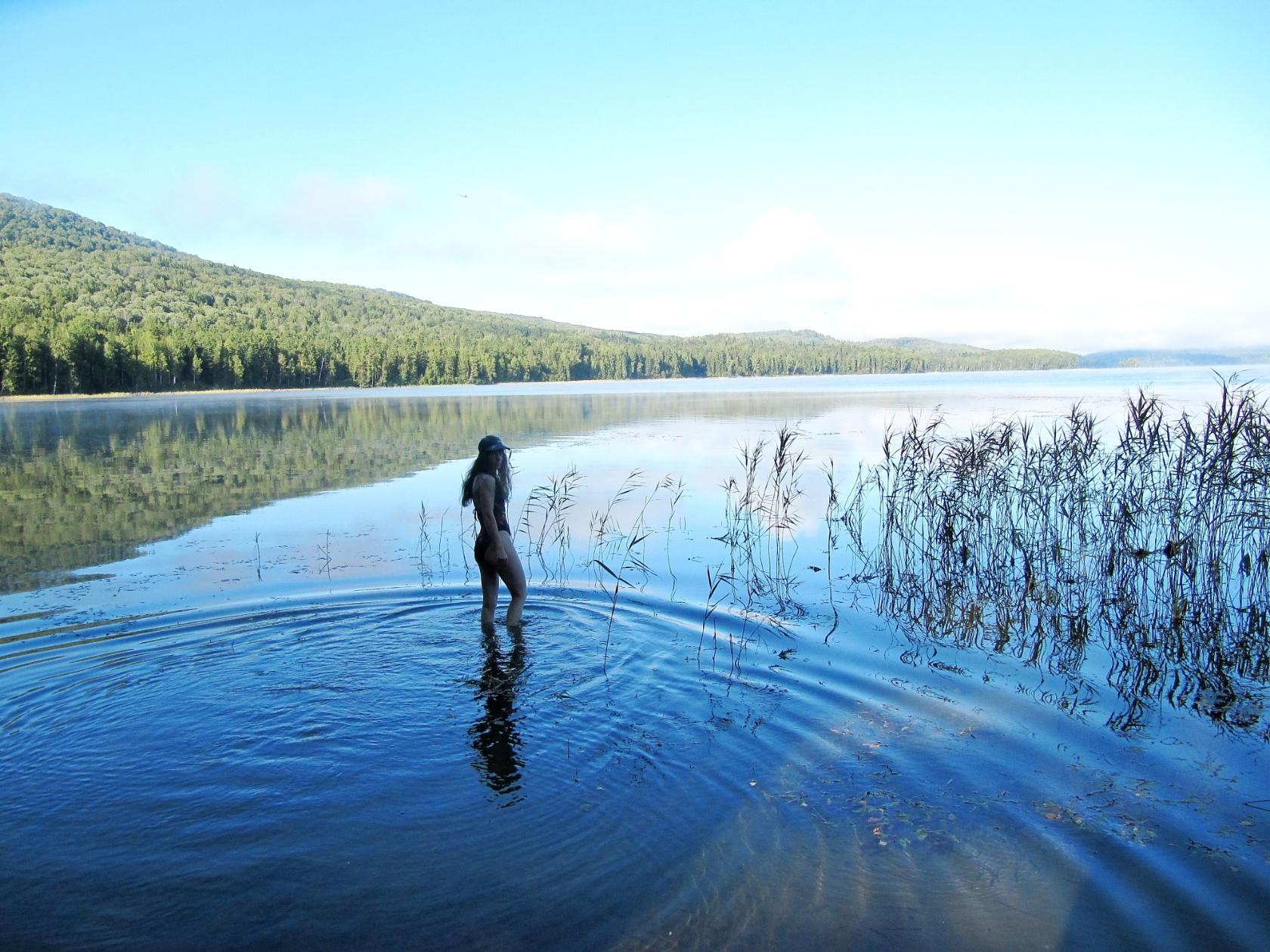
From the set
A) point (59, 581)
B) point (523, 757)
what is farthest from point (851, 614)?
point (59, 581)

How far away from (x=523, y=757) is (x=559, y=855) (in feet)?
4.32

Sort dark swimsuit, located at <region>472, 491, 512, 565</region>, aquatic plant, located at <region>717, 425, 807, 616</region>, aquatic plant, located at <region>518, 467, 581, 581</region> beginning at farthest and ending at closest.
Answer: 1. aquatic plant, located at <region>518, 467, 581, 581</region>
2. aquatic plant, located at <region>717, 425, 807, 616</region>
3. dark swimsuit, located at <region>472, 491, 512, 565</region>

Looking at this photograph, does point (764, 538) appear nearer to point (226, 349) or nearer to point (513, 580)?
point (513, 580)

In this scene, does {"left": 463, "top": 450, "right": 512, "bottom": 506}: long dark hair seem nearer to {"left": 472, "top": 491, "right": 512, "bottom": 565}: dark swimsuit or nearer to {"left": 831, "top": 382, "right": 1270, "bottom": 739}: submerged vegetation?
{"left": 472, "top": 491, "right": 512, "bottom": 565}: dark swimsuit

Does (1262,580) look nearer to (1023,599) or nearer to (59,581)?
(1023,599)

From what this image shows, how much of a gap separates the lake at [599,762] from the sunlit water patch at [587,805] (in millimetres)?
25

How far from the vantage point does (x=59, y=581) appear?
1207cm

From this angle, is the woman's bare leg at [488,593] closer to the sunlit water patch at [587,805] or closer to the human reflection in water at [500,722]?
the human reflection in water at [500,722]

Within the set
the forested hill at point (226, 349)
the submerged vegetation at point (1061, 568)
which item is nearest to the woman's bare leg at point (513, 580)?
the submerged vegetation at point (1061, 568)

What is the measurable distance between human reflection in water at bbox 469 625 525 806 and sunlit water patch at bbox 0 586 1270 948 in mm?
28

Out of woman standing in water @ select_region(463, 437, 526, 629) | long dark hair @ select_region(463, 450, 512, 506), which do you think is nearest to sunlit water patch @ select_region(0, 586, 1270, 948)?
woman standing in water @ select_region(463, 437, 526, 629)

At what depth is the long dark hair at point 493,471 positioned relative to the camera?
9000 mm

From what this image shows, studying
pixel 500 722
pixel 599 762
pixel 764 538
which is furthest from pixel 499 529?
pixel 764 538

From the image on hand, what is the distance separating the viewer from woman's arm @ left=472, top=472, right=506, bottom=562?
29.5 ft
